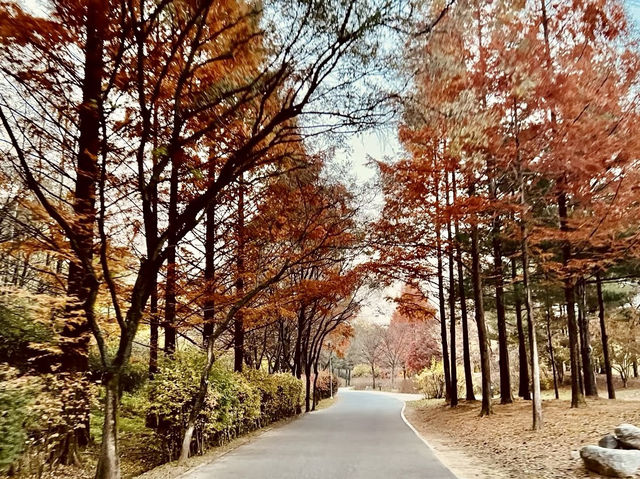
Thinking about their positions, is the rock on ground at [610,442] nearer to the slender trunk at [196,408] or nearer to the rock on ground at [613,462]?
the rock on ground at [613,462]

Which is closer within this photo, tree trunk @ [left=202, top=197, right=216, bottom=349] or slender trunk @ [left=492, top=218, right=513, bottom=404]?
tree trunk @ [left=202, top=197, right=216, bottom=349]

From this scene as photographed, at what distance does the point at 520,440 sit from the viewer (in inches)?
367

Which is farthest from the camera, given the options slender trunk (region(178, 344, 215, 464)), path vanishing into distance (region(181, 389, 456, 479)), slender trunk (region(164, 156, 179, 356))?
slender trunk (region(164, 156, 179, 356))

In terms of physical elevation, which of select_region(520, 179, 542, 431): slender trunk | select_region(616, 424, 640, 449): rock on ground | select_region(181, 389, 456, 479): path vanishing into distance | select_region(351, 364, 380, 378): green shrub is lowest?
select_region(351, 364, 380, 378): green shrub

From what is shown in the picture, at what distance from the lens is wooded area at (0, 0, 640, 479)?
5.82m

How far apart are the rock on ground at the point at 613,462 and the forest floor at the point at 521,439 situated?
215 mm

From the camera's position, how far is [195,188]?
10938 millimetres

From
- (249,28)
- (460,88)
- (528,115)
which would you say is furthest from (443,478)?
(528,115)

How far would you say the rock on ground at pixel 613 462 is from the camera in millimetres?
5720

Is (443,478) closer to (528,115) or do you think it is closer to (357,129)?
(357,129)

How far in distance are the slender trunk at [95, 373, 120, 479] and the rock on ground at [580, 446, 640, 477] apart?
6.12 metres

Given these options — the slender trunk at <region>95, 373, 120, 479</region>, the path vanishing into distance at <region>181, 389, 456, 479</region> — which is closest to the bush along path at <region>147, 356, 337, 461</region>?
Result: the path vanishing into distance at <region>181, 389, 456, 479</region>

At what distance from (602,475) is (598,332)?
2400 cm

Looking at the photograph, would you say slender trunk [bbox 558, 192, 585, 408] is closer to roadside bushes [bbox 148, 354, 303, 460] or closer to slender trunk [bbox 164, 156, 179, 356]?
roadside bushes [bbox 148, 354, 303, 460]
